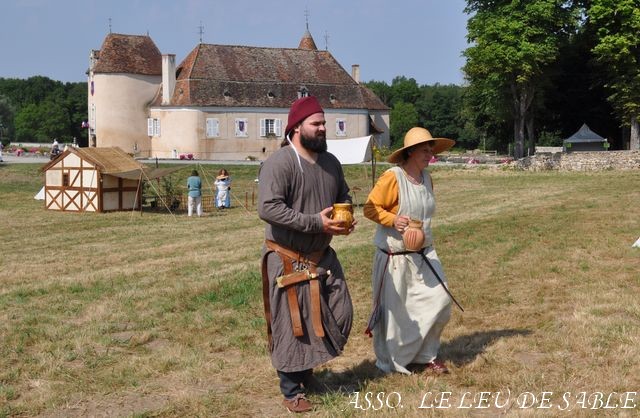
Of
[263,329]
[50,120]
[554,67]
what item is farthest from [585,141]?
[50,120]

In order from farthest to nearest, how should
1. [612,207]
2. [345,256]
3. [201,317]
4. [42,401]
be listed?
[612,207], [345,256], [201,317], [42,401]

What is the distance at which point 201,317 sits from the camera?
748 cm

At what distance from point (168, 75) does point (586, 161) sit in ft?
87.0

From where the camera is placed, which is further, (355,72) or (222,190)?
(355,72)

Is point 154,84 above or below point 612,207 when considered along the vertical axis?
above

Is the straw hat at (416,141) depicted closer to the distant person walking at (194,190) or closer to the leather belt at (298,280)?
the leather belt at (298,280)

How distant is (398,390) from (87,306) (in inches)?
170

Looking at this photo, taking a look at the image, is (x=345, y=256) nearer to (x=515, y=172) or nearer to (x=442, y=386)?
(x=442, y=386)

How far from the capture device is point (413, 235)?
5.15 metres

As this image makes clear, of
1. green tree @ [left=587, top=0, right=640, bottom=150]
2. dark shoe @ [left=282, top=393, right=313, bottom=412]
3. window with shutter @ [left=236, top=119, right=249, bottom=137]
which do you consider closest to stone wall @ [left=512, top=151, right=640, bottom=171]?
green tree @ [left=587, top=0, right=640, bottom=150]

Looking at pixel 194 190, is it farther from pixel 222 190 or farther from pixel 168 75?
pixel 168 75

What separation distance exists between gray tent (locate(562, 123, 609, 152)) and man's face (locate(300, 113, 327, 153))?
41.3 metres

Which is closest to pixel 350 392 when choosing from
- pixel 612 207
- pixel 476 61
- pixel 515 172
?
pixel 612 207

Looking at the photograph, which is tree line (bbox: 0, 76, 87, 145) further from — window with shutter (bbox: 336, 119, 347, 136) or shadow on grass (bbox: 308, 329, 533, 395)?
shadow on grass (bbox: 308, 329, 533, 395)
